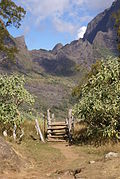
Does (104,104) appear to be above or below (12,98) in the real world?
below

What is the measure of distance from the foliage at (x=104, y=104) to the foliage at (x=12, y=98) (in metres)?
4.19

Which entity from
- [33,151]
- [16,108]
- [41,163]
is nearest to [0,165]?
[41,163]

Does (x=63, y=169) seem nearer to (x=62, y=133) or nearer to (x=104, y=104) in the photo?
(x=104, y=104)

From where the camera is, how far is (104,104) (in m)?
16.6

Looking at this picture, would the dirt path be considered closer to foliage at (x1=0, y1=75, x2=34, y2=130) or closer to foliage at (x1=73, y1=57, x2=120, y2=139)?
foliage at (x1=73, y1=57, x2=120, y2=139)

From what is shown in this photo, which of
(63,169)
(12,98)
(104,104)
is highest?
(12,98)

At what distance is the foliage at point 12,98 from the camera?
17.8 metres

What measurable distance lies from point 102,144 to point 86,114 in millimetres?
2387

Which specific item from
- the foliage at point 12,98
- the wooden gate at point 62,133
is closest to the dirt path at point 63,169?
the foliage at point 12,98

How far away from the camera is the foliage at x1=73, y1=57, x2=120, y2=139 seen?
53.8 ft

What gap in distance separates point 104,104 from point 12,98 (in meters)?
6.89

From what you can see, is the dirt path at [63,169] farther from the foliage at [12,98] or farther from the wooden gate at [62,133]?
the wooden gate at [62,133]

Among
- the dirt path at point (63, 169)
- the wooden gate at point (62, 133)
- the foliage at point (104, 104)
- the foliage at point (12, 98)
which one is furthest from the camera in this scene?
the wooden gate at point (62, 133)

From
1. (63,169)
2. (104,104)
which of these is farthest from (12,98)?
(63,169)
